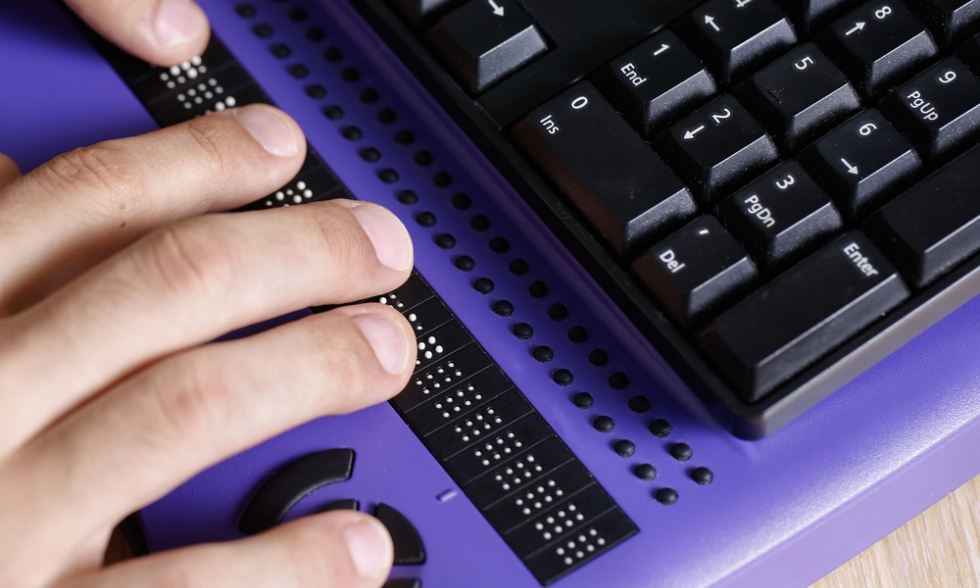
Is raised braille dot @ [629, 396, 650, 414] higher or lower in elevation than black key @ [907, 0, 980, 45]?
lower

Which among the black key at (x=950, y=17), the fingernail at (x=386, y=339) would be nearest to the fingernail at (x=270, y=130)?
the fingernail at (x=386, y=339)

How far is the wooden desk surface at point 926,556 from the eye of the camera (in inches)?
19.2

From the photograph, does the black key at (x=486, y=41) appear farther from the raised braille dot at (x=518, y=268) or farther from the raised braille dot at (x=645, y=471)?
the raised braille dot at (x=645, y=471)

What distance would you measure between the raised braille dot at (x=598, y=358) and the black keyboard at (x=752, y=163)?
3cm

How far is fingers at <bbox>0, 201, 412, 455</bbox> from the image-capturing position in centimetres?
43

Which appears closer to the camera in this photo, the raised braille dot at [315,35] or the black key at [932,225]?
the black key at [932,225]

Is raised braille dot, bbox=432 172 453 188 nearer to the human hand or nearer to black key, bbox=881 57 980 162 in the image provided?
the human hand

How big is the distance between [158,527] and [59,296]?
0.11 metres

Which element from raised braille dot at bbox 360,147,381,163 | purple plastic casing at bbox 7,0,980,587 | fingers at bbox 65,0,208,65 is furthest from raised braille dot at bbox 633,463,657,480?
fingers at bbox 65,0,208,65

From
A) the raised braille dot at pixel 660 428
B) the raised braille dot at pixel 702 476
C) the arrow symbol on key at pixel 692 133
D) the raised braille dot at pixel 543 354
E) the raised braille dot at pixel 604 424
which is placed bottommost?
the raised braille dot at pixel 702 476

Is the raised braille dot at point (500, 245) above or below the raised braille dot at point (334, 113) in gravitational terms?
below

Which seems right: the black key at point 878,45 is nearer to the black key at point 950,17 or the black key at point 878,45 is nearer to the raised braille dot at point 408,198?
the black key at point 950,17

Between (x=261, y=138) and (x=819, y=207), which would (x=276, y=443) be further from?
(x=819, y=207)

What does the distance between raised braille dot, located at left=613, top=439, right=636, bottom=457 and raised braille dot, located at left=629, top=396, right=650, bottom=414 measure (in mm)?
17
